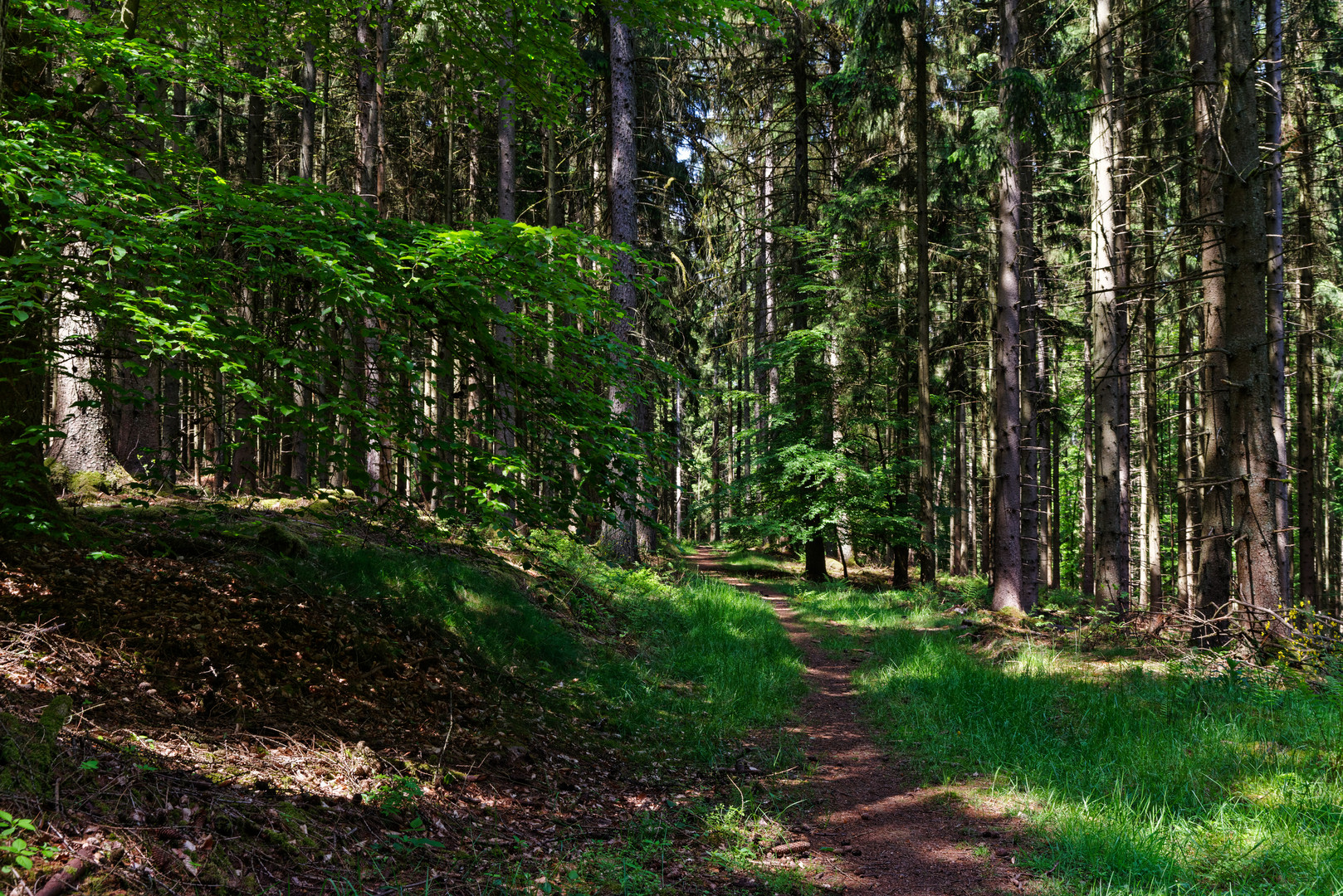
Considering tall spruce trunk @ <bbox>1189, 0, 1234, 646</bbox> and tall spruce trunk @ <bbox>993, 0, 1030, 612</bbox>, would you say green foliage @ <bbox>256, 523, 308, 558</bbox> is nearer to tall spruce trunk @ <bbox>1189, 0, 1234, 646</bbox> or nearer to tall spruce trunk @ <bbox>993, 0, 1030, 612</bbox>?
tall spruce trunk @ <bbox>1189, 0, 1234, 646</bbox>

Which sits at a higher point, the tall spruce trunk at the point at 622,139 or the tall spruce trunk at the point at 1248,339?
the tall spruce trunk at the point at 622,139

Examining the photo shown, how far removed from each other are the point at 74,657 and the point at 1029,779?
19.4 ft

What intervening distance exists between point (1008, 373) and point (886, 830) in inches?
383

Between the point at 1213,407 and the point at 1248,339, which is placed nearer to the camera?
the point at 1248,339

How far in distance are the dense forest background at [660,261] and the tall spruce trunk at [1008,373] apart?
0.24 ft

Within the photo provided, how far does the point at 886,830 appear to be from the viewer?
4.34 metres

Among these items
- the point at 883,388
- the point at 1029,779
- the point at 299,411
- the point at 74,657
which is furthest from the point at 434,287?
the point at 883,388

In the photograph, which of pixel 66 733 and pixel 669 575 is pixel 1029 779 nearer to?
pixel 66 733

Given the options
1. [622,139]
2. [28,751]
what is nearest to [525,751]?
[28,751]

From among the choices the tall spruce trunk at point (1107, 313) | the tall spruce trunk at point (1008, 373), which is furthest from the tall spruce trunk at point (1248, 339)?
the tall spruce trunk at point (1008, 373)

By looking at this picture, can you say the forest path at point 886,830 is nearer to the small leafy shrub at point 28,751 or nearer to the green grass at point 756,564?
the small leafy shrub at point 28,751

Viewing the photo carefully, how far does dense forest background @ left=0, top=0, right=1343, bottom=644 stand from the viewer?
14.2 feet

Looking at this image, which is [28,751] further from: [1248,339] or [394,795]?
[1248,339]

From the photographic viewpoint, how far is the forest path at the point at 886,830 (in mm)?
3652
